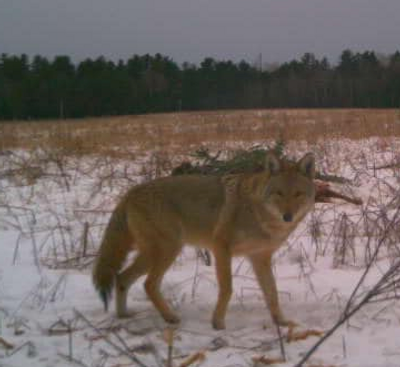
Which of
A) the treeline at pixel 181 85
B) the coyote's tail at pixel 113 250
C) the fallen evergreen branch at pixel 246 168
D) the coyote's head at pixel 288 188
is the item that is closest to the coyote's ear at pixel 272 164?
the coyote's head at pixel 288 188

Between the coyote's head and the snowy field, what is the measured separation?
2.40 feet

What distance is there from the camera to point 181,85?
147 feet

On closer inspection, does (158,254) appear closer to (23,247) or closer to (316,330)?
(316,330)

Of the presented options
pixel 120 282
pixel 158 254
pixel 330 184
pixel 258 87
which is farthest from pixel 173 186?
pixel 258 87

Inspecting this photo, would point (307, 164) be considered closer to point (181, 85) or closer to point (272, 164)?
point (272, 164)

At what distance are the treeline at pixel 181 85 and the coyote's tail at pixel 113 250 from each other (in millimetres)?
25551

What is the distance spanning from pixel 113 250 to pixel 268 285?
1.31 metres

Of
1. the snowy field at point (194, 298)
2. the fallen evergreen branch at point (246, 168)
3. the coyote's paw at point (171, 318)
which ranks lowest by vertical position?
the coyote's paw at point (171, 318)

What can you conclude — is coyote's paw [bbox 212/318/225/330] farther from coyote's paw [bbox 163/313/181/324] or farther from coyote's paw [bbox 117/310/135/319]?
coyote's paw [bbox 117/310/135/319]

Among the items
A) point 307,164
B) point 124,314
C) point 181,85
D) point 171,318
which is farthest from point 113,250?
point 181,85

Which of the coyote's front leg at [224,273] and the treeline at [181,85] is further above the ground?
the treeline at [181,85]

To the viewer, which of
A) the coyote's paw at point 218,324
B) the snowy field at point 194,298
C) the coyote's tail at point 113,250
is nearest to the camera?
the snowy field at point 194,298

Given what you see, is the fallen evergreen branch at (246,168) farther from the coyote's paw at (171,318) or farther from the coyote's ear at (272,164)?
the coyote's paw at (171,318)

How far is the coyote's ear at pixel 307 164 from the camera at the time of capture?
479 centimetres
